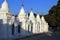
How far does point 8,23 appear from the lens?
24938 mm

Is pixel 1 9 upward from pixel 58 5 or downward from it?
downward

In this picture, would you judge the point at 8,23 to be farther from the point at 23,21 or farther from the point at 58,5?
the point at 58,5

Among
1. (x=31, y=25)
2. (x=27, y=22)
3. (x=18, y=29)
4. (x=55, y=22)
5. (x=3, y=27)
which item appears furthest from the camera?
(x=55, y=22)

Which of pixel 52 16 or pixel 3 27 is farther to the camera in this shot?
pixel 52 16

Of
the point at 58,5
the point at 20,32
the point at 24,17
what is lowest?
the point at 20,32

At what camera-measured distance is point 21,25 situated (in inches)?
1266

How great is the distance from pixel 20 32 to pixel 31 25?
737 cm

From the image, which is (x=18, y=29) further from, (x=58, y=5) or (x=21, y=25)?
(x=58, y=5)

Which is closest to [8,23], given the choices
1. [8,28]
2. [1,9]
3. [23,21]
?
[8,28]

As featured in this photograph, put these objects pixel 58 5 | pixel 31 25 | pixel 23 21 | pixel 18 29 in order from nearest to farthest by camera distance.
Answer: pixel 18 29 < pixel 23 21 < pixel 31 25 < pixel 58 5

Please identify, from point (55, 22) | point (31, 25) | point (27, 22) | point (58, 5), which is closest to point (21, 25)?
point (27, 22)

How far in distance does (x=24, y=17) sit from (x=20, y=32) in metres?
3.49

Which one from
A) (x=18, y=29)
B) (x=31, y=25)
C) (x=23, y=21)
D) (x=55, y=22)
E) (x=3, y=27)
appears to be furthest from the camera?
(x=55, y=22)

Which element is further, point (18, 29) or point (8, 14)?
point (18, 29)
